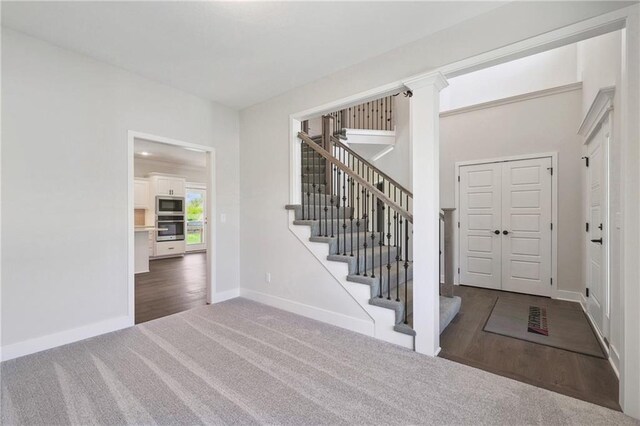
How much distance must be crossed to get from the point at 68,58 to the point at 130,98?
1.82ft

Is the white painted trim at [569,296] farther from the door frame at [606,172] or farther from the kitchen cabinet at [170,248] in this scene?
the kitchen cabinet at [170,248]

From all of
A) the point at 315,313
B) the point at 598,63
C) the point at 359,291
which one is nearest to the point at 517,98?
the point at 598,63

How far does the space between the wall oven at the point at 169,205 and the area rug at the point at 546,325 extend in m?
7.74

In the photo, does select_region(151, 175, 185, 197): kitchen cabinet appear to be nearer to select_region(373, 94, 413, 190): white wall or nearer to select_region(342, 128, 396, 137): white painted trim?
select_region(342, 128, 396, 137): white painted trim

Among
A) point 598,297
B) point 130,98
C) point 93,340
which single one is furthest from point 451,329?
point 130,98

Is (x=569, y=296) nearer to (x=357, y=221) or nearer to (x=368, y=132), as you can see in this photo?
(x=357, y=221)

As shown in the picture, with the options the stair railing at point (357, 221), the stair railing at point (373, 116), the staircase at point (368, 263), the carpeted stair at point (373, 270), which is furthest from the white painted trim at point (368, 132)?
the carpeted stair at point (373, 270)

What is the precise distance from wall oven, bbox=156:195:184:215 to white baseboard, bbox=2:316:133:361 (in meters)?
5.20

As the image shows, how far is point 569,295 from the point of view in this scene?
393 cm

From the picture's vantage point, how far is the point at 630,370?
5.51 ft

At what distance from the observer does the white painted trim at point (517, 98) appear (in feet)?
12.8

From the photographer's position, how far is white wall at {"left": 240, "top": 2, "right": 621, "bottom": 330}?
6.67ft

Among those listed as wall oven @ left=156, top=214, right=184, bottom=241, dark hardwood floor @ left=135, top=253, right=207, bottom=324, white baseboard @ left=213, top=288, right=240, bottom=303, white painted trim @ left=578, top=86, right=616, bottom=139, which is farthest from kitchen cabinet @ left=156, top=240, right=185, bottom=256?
white painted trim @ left=578, top=86, right=616, bottom=139

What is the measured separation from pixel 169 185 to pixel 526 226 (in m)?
8.20
